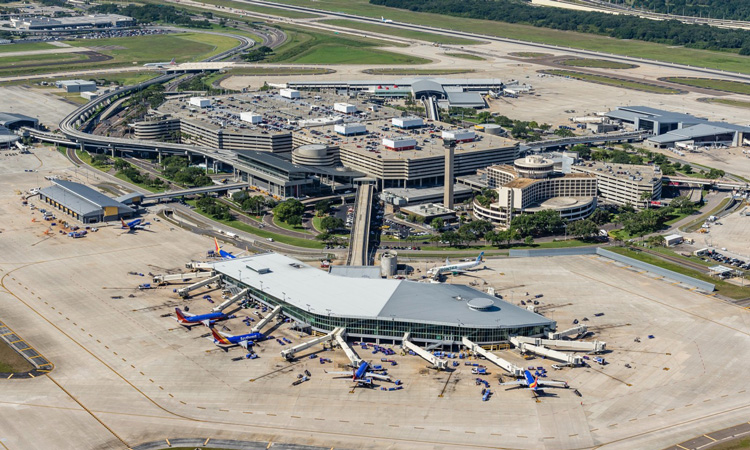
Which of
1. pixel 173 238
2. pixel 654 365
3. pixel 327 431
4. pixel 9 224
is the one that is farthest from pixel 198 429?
pixel 9 224

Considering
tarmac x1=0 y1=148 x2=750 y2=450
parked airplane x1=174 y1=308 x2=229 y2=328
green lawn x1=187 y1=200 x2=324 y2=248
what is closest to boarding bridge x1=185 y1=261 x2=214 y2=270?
tarmac x1=0 y1=148 x2=750 y2=450

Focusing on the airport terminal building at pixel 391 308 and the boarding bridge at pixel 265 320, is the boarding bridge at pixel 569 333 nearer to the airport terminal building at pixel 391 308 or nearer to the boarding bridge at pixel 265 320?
the airport terminal building at pixel 391 308

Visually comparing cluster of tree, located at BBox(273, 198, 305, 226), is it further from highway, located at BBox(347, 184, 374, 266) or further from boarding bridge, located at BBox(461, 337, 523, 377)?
boarding bridge, located at BBox(461, 337, 523, 377)

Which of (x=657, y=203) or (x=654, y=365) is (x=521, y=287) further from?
(x=657, y=203)

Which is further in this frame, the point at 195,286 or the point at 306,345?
the point at 195,286

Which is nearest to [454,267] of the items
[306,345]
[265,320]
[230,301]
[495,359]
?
[495,359]

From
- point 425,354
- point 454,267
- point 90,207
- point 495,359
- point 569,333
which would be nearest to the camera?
point 495,359

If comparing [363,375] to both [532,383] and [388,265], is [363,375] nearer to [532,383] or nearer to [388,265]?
[532,383]
